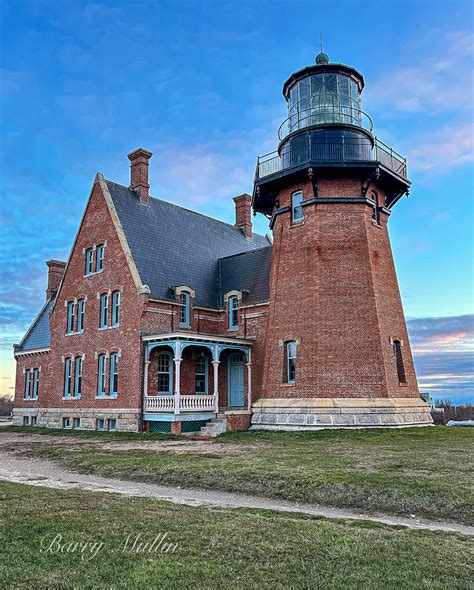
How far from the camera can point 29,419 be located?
3222cm

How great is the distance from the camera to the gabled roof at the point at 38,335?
33531 millimetres

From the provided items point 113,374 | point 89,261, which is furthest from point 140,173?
point 113,374

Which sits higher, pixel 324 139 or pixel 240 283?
pixel 324 139

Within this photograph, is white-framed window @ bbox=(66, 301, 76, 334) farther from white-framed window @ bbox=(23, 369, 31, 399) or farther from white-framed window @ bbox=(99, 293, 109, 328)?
white-framed window @ bbox=(23, 369, 31, 399)

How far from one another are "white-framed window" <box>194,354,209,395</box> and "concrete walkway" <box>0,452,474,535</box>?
1120 centimetres

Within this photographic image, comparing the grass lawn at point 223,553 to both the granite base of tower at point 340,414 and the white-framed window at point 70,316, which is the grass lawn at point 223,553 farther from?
the white-framed window at point 70,316

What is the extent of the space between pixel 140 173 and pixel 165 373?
10975mm

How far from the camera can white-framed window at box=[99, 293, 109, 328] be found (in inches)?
1021

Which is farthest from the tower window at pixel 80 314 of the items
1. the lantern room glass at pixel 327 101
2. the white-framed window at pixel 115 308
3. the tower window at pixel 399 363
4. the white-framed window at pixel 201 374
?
the tower window at pixel 399 363

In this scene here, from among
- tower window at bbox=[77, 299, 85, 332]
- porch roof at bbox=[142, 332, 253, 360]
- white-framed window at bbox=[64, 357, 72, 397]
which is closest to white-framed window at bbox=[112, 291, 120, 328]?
porch roof at bbox=[142, 332, 253, 360]

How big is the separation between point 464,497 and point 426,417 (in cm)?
1413

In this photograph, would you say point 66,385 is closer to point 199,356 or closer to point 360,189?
point 199,356

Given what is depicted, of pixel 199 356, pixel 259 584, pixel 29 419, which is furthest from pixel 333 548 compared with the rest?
pixel 29 419

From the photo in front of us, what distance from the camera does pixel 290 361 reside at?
21875 mm
